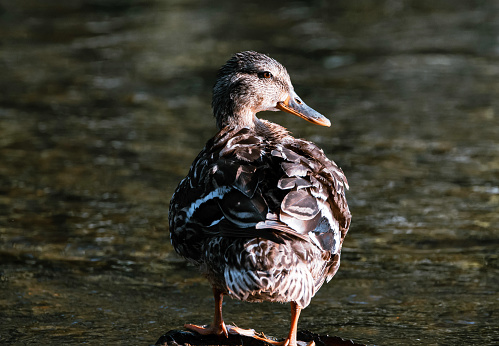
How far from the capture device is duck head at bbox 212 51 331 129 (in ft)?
A: 20.4

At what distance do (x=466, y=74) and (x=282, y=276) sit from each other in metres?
9.52

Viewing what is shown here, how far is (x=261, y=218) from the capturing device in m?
4.51

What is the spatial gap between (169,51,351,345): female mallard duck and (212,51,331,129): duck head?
1.59 ft

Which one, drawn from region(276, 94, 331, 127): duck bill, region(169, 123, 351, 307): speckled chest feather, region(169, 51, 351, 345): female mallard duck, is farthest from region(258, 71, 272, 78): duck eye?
region(169, 123, 351, 307): speckled chest feather

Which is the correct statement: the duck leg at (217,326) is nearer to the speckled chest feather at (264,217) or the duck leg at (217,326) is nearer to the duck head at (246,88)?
the speckled chest feather at (264,217)

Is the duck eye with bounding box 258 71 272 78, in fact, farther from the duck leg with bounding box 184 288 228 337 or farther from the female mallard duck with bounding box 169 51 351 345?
the duck leg with bounding box 184 288 228 337

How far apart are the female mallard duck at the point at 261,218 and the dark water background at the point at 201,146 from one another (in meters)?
1.16

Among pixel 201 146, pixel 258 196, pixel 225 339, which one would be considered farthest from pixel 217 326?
pixel 201 146

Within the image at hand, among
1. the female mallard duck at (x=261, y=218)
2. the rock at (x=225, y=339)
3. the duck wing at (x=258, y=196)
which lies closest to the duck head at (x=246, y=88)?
the female mallard duck at (x=261, y=218)

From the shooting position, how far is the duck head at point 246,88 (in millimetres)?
6207

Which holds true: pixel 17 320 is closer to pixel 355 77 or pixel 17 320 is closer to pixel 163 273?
pixel 163 273

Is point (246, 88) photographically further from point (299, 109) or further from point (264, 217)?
point (264, 217)

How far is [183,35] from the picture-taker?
15.9 metres

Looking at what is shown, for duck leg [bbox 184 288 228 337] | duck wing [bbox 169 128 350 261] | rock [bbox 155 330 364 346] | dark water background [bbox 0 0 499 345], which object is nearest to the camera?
duck wing [bbox 169 128 350 261]
